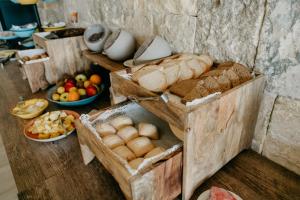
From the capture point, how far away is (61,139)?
114cm

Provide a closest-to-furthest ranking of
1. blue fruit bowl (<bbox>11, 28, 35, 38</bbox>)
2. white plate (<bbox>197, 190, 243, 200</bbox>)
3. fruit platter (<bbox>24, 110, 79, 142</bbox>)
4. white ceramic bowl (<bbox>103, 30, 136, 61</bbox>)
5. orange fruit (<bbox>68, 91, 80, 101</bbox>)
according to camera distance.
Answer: white plate (<bbox>197, 190, 243, 200</bbox>) → fruit platter (<bbox>24, 110, 79, 142</bbox>) → white ceramic bowl (<bbox>103, 30, 136, 61</bbox>) → orange fruit (<bbox>68, 91, 80, 101</bbox>) → blue fruit bowl (<bbox>11, 28, 35, 38</bbox>)

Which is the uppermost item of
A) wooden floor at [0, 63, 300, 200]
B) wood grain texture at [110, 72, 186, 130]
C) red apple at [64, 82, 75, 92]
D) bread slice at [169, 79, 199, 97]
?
bread slice at [169, 79, 199, 97]

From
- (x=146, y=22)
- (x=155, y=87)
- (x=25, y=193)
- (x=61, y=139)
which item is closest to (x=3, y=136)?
(x=61, y=139)

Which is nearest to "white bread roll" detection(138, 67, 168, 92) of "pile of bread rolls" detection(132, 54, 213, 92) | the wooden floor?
"pile of bread rolls" detection(132, 54, 213, 92)

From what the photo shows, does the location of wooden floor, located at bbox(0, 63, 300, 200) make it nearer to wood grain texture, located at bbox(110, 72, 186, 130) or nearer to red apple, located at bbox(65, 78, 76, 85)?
wood grain texture, located at bbox(110, 72, 186, 130)

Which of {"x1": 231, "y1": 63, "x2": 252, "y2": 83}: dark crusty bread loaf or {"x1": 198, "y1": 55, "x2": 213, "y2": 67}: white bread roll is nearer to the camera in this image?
{"x1": 231, "y1": 63, "x2": 252, "y2": 83}: dark crusty bread loaf

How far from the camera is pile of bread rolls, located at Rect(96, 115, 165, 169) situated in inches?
31.3

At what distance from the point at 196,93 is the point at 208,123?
0.33 feet

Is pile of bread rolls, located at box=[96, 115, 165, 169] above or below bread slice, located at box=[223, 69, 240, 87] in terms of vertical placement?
below

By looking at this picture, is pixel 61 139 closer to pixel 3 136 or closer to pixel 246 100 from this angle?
pixel 3 136

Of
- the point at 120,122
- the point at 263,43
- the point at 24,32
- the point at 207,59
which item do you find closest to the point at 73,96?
the point at 120,122

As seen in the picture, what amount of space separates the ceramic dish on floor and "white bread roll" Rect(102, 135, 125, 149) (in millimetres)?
695

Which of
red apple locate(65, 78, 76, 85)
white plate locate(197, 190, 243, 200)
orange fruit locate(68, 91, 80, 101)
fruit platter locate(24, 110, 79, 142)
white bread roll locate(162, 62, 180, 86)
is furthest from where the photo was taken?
red apple locate(65, 78, 76, 85)

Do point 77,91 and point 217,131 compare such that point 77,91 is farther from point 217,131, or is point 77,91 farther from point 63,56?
point 217,131
